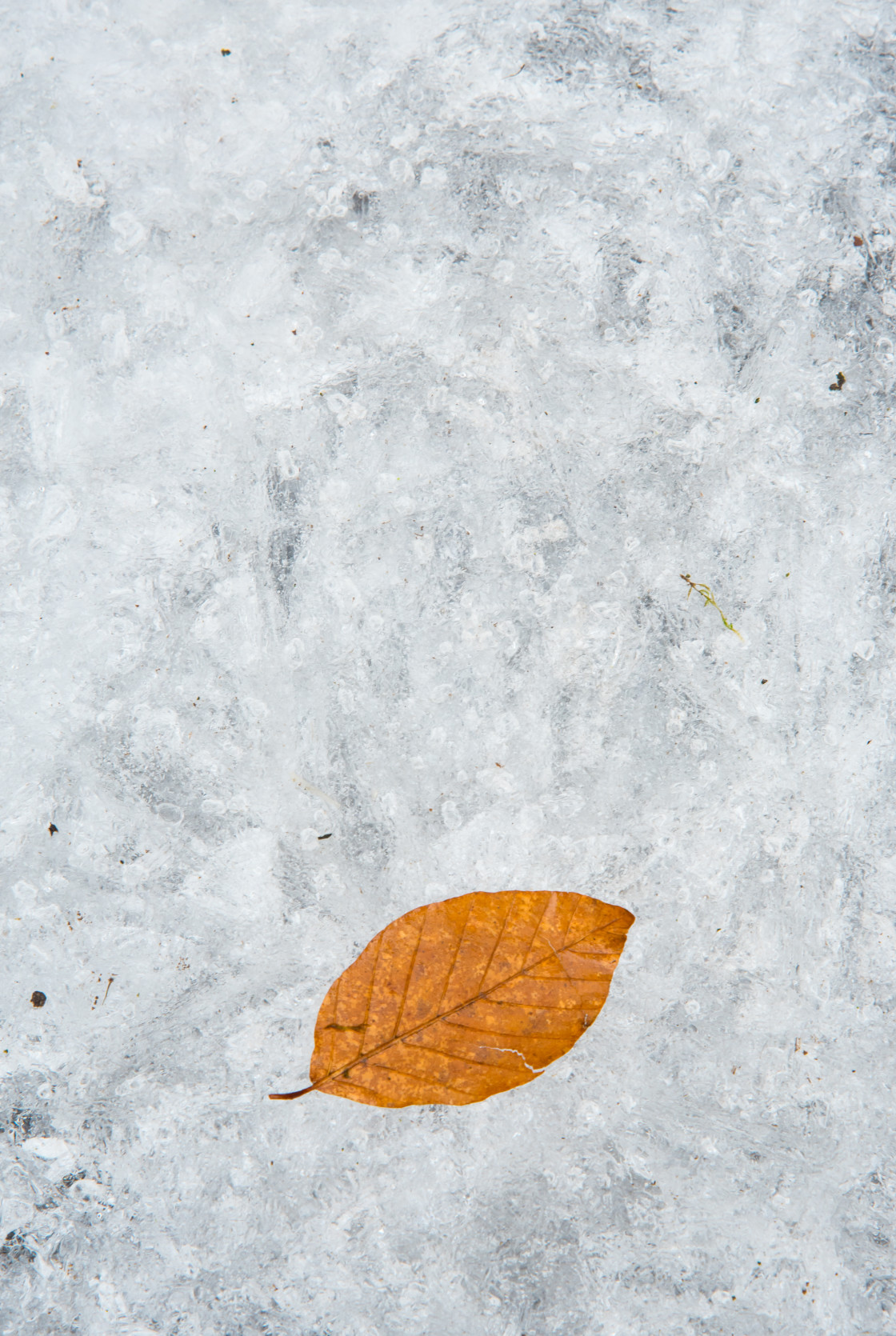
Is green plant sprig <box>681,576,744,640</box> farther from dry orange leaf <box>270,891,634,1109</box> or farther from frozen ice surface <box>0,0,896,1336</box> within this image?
dry orange leaf <box>270,891,634,1109</box>

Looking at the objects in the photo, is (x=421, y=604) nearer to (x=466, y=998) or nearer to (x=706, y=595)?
(x=706, y=595)

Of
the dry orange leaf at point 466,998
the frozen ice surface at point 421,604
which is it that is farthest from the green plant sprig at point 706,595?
the dry orange leaf at point 466,998

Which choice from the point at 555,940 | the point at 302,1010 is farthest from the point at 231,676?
the point at 555,940

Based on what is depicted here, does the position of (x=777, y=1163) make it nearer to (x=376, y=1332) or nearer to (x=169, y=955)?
(x=376, y=1332)

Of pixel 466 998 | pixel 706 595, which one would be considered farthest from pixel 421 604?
pixel 466 998

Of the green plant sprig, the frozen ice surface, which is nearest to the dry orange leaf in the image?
the frozen ice surface

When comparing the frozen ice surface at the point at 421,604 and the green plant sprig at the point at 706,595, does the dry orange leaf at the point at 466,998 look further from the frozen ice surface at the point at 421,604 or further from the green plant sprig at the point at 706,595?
the green plant sprig at the point at 706,595
